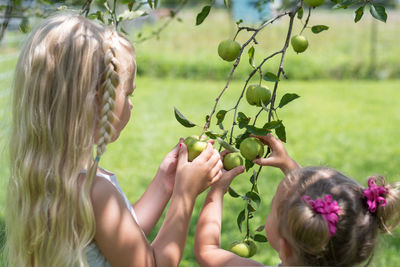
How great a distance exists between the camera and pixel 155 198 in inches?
60.5

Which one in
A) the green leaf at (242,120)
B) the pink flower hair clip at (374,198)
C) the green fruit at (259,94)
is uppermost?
the green fruit at (259,94)

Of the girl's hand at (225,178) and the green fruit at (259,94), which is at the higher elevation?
the green fruit at (259,94)

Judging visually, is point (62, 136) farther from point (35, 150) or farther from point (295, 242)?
point (295, 242)

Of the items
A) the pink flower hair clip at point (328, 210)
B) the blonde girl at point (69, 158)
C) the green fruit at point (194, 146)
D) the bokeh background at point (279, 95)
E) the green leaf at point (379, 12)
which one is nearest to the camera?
the pink flower hair clip at point (328, 210)

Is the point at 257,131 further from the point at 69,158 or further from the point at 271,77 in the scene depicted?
the point at 69,158

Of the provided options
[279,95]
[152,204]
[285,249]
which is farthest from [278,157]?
[279,95]

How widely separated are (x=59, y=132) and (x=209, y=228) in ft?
1.43

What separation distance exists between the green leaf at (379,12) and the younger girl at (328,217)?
0.47m

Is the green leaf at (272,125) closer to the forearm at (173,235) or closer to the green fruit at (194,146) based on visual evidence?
the green fruit at (194,146)

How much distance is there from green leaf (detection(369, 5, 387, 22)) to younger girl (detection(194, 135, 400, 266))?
469 millimetres

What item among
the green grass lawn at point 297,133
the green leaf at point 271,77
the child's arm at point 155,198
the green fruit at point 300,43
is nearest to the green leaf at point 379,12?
Answer: the green fruit at point 300,43

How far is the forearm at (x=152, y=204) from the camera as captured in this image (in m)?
1.53

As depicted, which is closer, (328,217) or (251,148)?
(328,217)

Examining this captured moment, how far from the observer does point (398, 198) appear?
1.23 meters
